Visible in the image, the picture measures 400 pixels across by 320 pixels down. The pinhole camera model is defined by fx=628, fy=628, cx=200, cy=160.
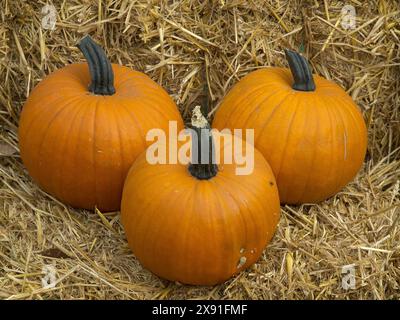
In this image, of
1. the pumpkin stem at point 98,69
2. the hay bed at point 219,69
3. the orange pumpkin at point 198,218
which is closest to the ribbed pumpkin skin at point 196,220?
the orange pumpkin at point 198,218

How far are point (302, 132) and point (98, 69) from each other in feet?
3.18

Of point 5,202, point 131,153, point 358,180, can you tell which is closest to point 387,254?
point 358,180

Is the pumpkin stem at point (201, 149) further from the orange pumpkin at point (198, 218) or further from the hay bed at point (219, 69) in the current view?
the hay bed at point (219, 69)

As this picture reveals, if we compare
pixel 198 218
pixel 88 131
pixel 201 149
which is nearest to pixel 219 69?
pixel 88 131

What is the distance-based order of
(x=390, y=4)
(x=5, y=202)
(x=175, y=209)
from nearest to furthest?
(x=175, y=209) < (x=5, y=202) < (x=390, y=4)

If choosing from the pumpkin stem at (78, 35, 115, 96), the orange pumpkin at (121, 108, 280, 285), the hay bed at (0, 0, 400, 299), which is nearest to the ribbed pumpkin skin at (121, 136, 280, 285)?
the orange pumpkin at (121, 108, 280, 285)

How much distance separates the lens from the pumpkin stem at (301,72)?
296cm

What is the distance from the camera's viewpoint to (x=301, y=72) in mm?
2957

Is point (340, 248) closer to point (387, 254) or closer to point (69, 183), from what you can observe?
point (387, 254)

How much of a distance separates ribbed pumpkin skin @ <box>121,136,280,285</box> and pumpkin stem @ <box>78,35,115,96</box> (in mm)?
490

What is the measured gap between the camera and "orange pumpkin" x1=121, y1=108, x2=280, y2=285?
2457 mm

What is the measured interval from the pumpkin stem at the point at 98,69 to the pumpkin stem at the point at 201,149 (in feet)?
2.01

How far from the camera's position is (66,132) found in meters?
2.78

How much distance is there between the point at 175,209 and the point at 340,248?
0.83 meters
